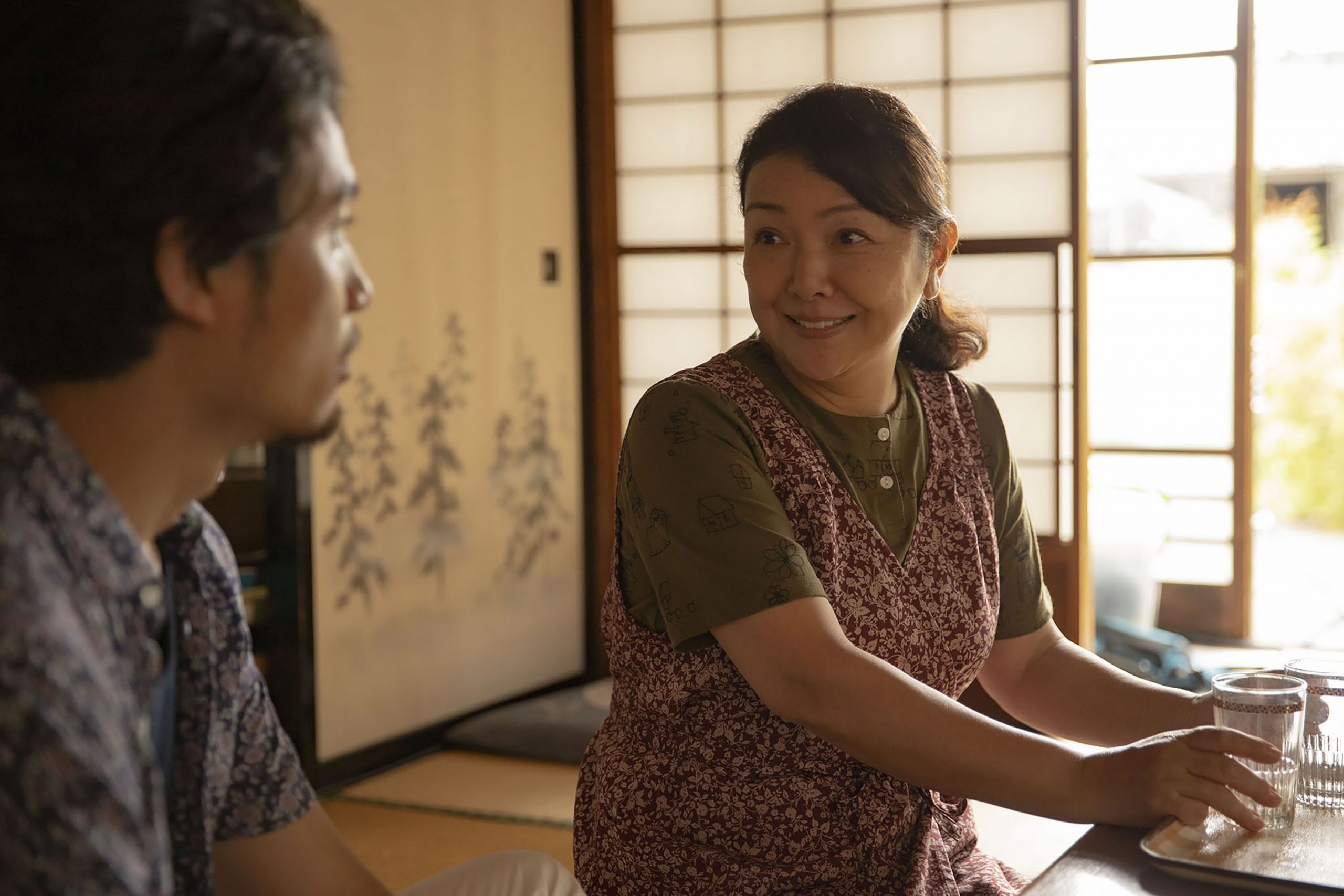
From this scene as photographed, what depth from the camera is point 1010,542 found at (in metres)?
1.69

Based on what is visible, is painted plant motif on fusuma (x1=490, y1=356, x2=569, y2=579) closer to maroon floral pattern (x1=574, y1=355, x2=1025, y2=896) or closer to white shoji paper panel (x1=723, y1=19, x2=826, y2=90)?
white shoji paper panel (x1=723, y1=19, x2=826, y2=90)

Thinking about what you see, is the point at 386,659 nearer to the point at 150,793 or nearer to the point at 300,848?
the point at 300,848

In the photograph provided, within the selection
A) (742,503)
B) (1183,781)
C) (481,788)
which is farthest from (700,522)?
(481,788)

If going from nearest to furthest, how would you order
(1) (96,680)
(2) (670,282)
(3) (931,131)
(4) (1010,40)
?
(1) (96,680)
(3) (931,131)
(4) (1010,40)
(2) (670,282)

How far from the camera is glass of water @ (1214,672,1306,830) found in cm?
110

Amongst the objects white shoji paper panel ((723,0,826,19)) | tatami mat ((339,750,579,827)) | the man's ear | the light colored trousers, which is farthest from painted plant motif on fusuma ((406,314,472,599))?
the man's ear

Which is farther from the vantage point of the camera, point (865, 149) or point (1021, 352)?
point (1021, 352)

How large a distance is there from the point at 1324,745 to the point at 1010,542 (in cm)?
56

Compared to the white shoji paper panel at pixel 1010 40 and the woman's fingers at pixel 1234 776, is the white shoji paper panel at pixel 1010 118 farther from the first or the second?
the woman's fingers at pixel 1234 776

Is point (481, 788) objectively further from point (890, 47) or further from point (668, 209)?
point (890, 47)

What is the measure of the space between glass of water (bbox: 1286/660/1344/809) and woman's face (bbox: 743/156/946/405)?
62 centimetres

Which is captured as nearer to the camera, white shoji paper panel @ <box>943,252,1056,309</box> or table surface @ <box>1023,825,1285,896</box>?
table surface @ <box>1023,825,1285,896</box>

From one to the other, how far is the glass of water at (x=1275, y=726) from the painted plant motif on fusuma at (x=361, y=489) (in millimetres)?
2833

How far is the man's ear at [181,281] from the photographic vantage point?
32.9 inches
